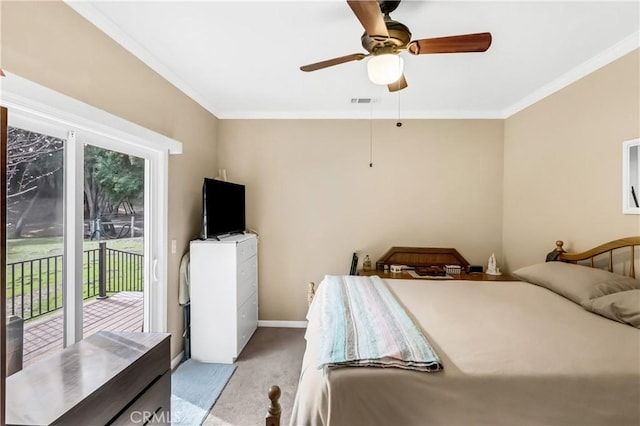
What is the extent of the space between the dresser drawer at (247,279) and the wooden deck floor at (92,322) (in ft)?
2.84

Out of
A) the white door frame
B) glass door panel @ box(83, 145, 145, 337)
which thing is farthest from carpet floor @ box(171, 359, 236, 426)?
glass door panel @ box(83, 145, 145, 337)

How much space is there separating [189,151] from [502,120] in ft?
12.1

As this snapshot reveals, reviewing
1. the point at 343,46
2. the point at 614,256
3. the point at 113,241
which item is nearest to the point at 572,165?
the point at 614,256

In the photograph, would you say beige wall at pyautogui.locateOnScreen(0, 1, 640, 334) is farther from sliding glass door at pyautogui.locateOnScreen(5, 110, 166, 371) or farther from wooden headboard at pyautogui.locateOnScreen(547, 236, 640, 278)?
sliding glass door at pyautogui.locateOnScreen(5, 110, 166, 371)

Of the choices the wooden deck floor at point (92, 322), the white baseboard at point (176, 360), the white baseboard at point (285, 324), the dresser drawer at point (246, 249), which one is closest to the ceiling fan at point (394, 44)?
the dresser drawer at point (246, 249)

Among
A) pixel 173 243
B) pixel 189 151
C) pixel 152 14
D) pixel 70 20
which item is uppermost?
pixel 152 14

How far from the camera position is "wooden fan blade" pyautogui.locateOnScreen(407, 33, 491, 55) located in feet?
4.99

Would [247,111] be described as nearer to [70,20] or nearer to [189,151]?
[189,151]

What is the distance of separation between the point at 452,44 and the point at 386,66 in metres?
0.36

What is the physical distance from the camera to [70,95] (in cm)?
165

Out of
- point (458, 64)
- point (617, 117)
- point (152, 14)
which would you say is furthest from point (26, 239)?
point (617, 117)

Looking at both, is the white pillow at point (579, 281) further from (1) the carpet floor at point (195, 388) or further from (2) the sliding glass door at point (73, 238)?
(2) the sliding glass door at point (73, 238)

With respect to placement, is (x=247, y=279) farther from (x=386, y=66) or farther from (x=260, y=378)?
(x=386, y=66)

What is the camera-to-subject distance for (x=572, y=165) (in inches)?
102
